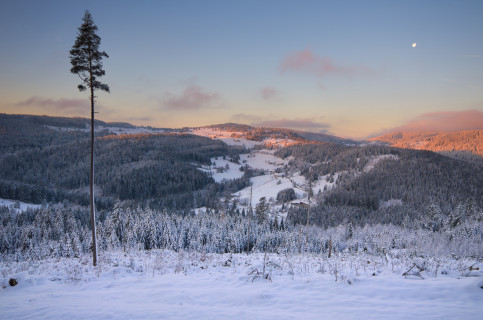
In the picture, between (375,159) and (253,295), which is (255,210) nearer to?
(253,295)

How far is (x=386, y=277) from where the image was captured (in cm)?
1077

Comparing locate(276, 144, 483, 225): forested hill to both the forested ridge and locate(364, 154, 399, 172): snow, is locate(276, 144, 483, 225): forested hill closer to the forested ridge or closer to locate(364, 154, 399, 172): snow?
locate(364, 154, 399, 172): snow

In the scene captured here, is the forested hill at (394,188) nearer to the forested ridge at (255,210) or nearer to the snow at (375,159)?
the snow at (375,159)

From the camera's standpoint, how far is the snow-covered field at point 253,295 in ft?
25.5

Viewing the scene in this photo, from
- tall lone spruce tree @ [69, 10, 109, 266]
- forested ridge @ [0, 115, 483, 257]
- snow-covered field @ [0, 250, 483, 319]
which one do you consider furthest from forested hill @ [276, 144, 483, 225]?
tall lone spruce tree @ [69, 10, 109, 266]

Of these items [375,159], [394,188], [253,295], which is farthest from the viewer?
[375,159]

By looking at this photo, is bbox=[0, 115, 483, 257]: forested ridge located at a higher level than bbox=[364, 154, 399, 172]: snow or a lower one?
lower

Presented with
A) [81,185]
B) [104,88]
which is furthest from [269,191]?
[104,88]

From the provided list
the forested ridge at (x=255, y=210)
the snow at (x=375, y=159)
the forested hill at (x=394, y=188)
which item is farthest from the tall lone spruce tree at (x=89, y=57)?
the snow at (x=375, y=159)

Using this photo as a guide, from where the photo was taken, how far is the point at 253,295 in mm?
9578

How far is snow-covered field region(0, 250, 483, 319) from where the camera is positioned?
778 cm

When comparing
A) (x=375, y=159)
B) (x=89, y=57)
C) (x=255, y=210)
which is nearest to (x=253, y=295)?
(x=89, y=57)

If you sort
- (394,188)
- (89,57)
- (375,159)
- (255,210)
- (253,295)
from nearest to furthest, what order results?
(253,295) → (89,57) → (255,210) → (394,188) → (375,159)

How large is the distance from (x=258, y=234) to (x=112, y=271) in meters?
58.9
